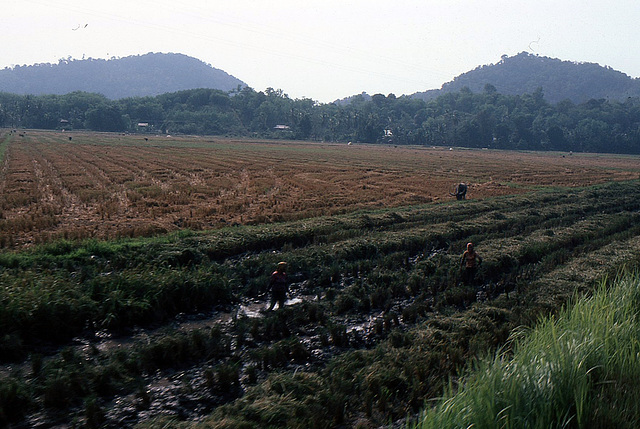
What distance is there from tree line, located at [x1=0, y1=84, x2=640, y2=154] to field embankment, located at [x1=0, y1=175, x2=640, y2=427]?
117 metres

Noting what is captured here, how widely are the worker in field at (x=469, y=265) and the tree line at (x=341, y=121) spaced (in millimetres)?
119698

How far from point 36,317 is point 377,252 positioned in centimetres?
905

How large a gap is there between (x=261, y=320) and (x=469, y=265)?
5.39 metres

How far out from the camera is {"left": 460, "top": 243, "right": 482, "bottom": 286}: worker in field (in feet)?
36.5

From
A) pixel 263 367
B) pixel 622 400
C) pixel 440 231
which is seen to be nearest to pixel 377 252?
pixel 440 231

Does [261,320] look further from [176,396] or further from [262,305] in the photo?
[176,396]

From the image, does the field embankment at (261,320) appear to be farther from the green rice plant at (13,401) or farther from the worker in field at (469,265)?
the worker in field at (469,265)

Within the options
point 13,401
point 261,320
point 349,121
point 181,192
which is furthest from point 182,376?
point 349,121

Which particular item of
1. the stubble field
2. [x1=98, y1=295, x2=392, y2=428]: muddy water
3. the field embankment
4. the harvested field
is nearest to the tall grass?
the stubble field

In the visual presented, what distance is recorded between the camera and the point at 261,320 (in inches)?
351

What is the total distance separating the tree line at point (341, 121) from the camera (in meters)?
120

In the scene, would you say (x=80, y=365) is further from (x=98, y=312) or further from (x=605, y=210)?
(x=605, y=210)

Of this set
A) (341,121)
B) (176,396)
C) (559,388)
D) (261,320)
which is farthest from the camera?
(341,121)

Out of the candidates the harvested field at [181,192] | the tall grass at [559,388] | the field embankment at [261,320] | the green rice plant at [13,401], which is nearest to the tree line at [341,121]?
A: the harvested field at [181,192]
